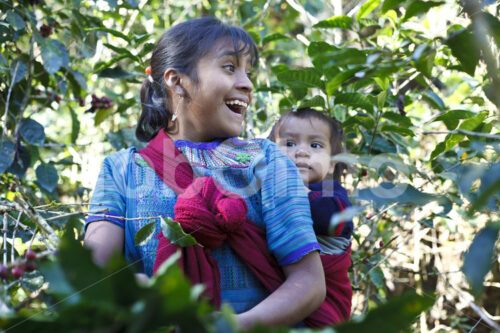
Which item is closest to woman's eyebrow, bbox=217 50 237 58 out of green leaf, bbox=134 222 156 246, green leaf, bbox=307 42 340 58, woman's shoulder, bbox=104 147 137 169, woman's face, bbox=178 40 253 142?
woman's face, bbox=178 40 253 142

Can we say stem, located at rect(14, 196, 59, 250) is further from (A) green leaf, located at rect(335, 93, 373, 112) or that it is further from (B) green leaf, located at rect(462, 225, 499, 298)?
(A) green leaf, located at rect(335, 93, 373, 112)

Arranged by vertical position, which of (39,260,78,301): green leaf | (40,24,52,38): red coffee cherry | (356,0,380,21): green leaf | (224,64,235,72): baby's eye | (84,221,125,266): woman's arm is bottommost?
(84,221,125,266): woman's arm

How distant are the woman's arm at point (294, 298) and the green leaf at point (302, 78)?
0.73 metres

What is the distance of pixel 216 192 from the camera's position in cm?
129

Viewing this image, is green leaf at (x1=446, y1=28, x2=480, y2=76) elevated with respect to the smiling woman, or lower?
elevated

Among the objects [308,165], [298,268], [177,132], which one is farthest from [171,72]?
[298,268]

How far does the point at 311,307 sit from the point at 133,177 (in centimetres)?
59

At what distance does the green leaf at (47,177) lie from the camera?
2.16 m

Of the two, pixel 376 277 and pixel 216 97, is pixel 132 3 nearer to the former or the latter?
pixel 216 97

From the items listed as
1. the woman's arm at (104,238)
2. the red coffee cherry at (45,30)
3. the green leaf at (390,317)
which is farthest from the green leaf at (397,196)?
the red coffee cherry at (45,30)

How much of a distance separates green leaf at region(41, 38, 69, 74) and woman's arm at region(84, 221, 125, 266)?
0.94m

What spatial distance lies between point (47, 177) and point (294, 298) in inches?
54.2

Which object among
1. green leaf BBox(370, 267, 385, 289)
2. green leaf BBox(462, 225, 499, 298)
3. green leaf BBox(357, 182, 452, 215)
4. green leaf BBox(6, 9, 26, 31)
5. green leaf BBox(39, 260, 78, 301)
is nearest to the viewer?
green leaf BBox(39, 260, 78, 301)

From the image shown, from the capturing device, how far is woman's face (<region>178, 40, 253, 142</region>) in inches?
60.2
